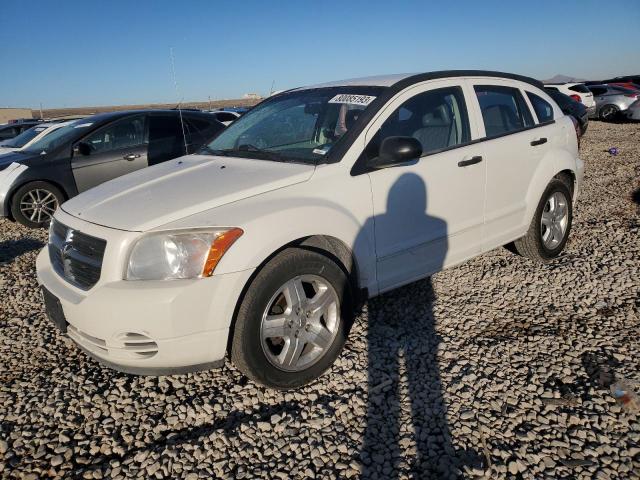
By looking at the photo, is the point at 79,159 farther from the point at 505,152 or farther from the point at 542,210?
the point at 542,210

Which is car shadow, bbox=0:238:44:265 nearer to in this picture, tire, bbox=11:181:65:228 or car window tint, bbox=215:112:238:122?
tire, bbox=11:181:65:228

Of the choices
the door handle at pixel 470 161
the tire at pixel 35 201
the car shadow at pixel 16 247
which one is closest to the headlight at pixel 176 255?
the door handle at pixel 470 161

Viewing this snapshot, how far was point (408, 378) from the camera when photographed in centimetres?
Result: 291

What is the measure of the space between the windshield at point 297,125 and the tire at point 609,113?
19.5 meters

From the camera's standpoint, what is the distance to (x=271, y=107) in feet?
13.3

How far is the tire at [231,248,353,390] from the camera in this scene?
2570 mm

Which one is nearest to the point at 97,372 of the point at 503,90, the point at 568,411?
the point at 568,411

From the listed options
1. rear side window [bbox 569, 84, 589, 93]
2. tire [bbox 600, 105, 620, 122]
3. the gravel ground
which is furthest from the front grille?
tire [bbox 600, 105, 620, 122]

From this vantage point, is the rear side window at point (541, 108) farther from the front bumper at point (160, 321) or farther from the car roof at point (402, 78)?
the front bumper at point (160, 321)

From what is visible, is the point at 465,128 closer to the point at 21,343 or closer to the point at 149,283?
the point at 149,283

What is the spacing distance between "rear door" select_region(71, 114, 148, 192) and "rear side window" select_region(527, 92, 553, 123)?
5266 millimetres

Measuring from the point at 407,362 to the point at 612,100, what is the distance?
2037 centimetres

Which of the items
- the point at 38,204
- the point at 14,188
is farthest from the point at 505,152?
the point at 14,188

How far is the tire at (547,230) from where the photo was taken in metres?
4.39
